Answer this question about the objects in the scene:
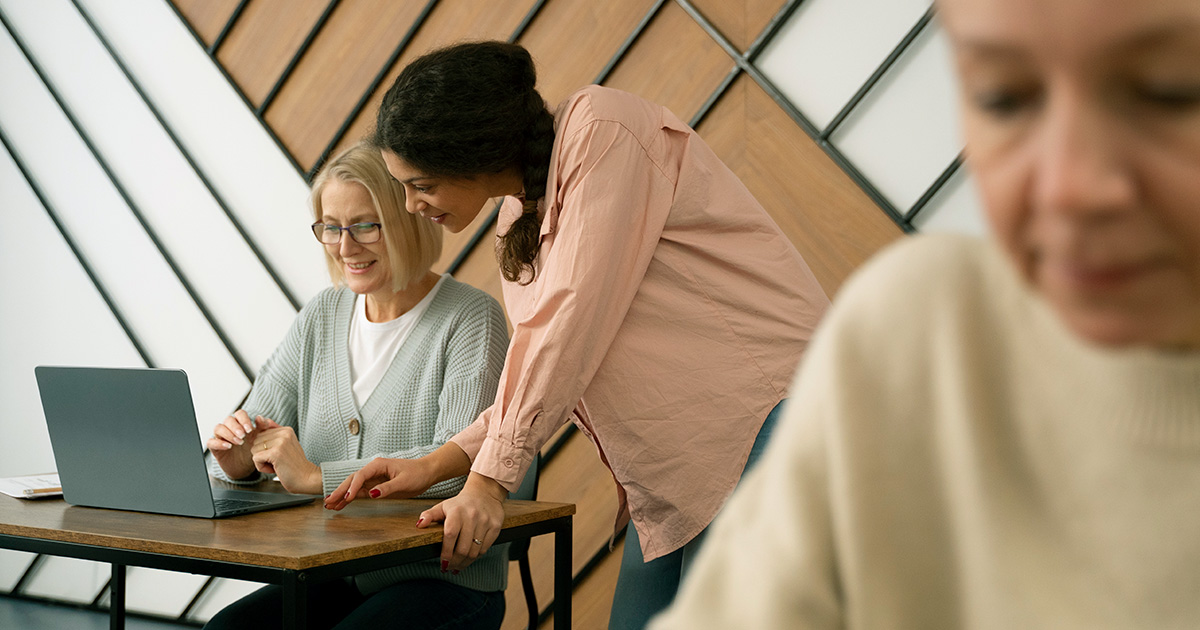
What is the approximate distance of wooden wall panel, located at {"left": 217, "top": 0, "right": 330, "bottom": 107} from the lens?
94.1 inches

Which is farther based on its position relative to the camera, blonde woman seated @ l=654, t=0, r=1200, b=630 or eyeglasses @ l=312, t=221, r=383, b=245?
eyeglasses @ l=312, t=221, r=383, b=245

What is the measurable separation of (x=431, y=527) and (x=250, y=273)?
1570mm

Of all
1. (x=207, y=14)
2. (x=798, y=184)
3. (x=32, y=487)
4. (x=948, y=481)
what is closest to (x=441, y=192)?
(x=32, y=487)

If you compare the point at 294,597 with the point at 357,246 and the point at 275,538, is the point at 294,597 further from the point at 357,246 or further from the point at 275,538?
the point at 357,246

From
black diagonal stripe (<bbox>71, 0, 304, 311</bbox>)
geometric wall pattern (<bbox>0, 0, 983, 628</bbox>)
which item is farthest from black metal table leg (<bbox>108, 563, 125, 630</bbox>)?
Result: black diagonal stripe (<bbox>71, 0, 304, 311</bbox>)

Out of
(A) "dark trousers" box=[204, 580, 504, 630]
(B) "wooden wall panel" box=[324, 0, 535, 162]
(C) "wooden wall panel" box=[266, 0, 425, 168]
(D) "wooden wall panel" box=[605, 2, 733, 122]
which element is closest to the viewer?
(A) "dark trousers" box=[204, 580, 504, 630]

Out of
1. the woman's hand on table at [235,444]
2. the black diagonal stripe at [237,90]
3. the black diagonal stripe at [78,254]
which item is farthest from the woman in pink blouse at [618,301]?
the black diagonal stripe at [78,254]

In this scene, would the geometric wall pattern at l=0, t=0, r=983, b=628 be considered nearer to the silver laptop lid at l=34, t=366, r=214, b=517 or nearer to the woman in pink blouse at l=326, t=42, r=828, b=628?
the woman in pink blouse at l=326, t=42, r=828, b=628

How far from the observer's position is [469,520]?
1.02 meters

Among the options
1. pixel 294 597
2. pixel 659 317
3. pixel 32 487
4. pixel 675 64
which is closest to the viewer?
pixel 294 597

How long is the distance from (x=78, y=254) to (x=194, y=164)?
463 millimetres

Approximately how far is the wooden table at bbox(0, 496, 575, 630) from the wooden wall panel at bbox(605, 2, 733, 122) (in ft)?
3.36

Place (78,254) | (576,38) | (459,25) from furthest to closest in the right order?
(78,254), (459,25), (576,38)

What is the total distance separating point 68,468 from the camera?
1202 mm
